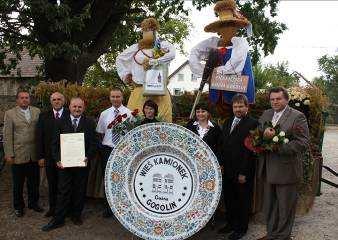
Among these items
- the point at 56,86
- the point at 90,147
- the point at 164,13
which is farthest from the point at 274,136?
the point at 164,13

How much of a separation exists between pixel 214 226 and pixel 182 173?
127 cm

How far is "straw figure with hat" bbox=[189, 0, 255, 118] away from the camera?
5.65 meters

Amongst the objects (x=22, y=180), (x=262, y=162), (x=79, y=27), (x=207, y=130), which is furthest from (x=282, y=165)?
(x=79, y=27)

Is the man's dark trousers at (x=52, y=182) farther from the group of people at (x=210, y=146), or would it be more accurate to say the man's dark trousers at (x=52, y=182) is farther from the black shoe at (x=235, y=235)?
the black shoe at (x=235, y=235)

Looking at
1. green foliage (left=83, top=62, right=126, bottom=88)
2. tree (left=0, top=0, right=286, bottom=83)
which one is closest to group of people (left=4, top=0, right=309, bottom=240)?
tree (left=0, top=0, right=286, bottom=83)

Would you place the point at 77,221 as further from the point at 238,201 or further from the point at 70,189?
the point at 238,201

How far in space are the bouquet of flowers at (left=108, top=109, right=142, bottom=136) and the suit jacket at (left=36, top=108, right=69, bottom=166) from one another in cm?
62

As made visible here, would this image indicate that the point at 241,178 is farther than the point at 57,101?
No

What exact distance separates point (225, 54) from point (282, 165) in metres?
1.94

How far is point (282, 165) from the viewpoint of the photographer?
444 centimetres

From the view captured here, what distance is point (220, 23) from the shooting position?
233 inches

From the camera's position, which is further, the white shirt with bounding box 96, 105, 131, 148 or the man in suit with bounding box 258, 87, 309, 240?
the white shirt with bounding box 96, 105, 131, 148

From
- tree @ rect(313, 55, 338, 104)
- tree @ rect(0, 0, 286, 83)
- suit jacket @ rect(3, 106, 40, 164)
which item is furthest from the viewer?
tree @ rect(313, 55, 338, 104)

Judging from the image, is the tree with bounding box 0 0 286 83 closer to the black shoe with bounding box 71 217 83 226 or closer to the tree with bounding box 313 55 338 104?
the black shoe with bounding box 71 217 83 226
